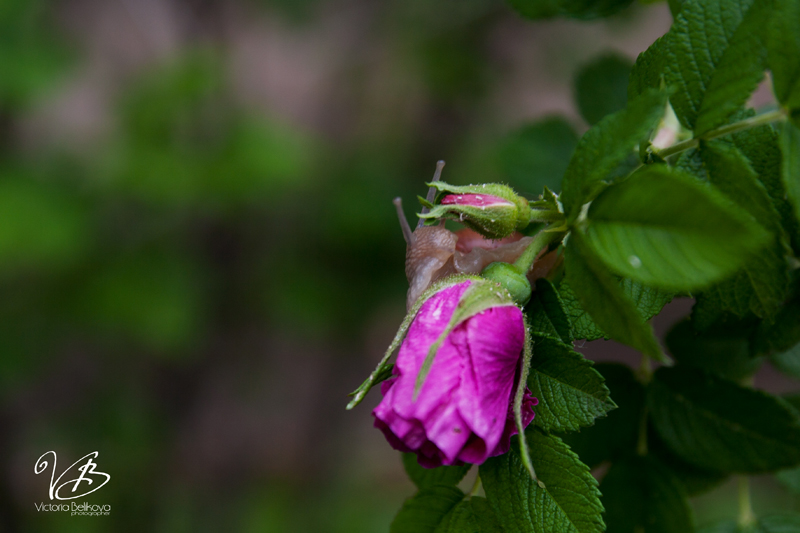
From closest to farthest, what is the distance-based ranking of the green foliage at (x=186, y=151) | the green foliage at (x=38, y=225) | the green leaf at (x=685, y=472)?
the green leaf at (x=685, y=472), the green foliage at (x=38, y=225), the green foliage at (x=186, y=151)

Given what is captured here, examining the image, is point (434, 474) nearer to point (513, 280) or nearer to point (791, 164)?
point (513, 280)

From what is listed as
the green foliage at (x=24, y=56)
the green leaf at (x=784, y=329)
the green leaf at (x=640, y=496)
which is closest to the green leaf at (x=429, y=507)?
the green leaf at (x=640, y=496)

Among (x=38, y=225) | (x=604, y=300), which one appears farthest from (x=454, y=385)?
(x=38, y=225)

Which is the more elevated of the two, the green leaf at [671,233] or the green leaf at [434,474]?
the green leaf at [671,233]

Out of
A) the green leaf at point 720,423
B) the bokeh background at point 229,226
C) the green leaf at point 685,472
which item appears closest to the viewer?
the green leaf at point 720,423

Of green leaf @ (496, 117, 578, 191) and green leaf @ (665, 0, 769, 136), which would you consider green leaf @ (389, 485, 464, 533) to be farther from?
green leaf @ (496, 117, 578, 191)

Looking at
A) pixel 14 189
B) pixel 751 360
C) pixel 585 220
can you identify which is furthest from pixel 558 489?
pixel 14 189

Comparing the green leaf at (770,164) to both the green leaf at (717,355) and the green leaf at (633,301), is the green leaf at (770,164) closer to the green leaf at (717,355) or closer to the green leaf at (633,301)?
the green leaf at (633,301)
